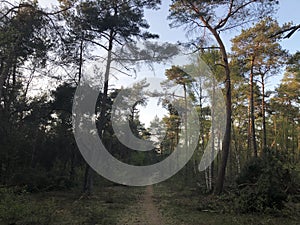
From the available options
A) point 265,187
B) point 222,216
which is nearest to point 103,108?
point 222,216

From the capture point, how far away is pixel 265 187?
9.09 m

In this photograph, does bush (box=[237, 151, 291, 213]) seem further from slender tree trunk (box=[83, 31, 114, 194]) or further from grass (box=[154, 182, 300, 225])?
slender tree trunk (box=[83, 31, 114, 194])

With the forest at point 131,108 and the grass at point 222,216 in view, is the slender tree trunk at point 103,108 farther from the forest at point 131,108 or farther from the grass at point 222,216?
the grass at point 222,216

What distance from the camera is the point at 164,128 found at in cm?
3164

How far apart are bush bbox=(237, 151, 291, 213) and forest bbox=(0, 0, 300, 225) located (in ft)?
0.13

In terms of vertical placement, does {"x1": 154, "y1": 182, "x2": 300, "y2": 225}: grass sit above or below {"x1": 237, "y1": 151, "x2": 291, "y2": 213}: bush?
below

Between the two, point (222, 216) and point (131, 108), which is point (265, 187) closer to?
point (222, 216)

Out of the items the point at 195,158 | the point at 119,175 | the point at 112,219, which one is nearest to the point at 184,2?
the point at 112,219

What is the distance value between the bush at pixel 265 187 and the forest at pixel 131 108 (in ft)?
0.13

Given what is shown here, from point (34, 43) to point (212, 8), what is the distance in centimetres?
820

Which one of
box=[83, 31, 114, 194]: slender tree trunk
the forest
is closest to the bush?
the forest

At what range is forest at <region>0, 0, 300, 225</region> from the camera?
25.6 ft

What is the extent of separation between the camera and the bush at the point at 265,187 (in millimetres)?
8906

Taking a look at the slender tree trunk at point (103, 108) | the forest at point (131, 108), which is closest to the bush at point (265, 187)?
the forest at point (131, 108)
